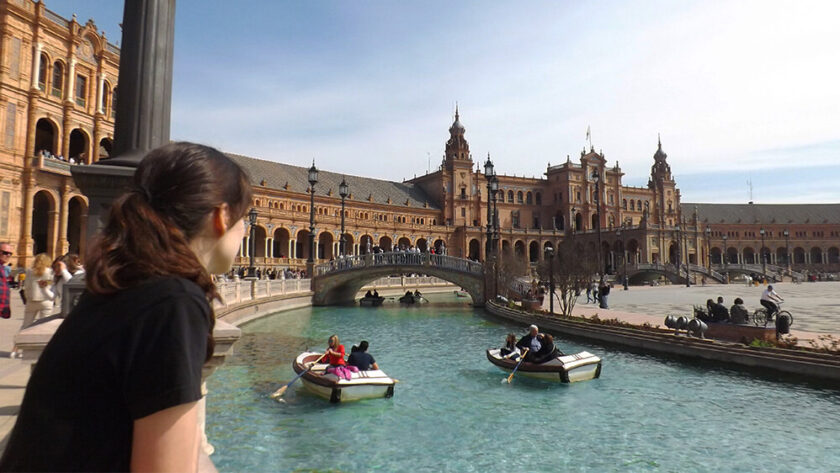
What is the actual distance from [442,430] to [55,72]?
3734cm

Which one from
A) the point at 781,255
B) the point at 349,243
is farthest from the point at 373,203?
the point at 781,255

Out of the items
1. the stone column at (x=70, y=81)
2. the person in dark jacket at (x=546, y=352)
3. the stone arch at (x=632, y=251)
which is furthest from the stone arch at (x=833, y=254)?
the stone column at (x=70, y=81)

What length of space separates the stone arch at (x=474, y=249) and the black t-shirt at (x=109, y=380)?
73671mm

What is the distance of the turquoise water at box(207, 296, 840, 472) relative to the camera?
7934 millimetres

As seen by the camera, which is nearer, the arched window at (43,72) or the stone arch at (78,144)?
the arched window at (43,72)

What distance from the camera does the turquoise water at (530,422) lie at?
7.93m

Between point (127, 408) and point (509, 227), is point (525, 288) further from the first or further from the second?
point (509, 227)

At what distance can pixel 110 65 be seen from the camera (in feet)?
120

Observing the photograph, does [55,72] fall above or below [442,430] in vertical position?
above

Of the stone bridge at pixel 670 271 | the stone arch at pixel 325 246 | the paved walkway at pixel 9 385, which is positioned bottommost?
the paved walkway at pixel 9 385

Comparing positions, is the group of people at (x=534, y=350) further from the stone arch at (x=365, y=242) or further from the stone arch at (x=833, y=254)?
the stone arch at (x=833, y=254)

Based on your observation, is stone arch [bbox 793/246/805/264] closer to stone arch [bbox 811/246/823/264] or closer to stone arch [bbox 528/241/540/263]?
stone arch [bbox 811/246/823/264]

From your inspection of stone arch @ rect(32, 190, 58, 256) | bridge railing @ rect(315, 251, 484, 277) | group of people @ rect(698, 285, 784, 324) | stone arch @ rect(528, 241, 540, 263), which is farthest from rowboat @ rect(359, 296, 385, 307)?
stone arch @ rect(528, 241, 540, 263)

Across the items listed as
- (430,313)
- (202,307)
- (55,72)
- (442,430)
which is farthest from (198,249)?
(55,72)
